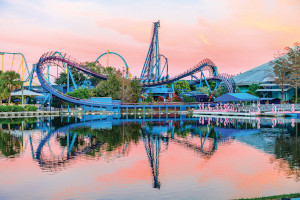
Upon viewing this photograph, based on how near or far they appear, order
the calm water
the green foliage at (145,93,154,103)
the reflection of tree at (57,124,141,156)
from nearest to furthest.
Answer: the calm water, the reflection of tree at (57,124,141,156), the green foliage at (145,93,154,103)

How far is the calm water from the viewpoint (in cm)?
1254

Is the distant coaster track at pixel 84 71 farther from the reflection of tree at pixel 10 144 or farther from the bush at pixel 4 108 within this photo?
the reflection of tree at pixel 10 144

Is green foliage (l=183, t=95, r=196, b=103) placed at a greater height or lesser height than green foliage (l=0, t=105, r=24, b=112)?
greater

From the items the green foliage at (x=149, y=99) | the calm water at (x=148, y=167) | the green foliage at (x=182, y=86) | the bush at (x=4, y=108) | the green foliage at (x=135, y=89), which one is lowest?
the calm water at (x=148, y=167)

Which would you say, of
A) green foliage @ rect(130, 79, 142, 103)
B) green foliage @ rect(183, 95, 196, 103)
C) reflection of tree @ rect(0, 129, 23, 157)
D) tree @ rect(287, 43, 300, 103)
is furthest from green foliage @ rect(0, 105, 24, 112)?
tree @ rect(287, 43, 300, 103)

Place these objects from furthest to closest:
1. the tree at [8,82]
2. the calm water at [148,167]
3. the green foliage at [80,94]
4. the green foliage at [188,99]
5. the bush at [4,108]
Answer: the green foliage at [188,99]
the green foliage at [80,94]
the tree at [8,82]
the bush at [4,108]
the calm water at [148,167]

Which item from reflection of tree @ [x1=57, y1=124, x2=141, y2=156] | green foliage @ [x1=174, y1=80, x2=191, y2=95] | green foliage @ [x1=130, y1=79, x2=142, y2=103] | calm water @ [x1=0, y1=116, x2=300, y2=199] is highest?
green foliage @ [x1=174, y1=80, x2=191, y2=95]

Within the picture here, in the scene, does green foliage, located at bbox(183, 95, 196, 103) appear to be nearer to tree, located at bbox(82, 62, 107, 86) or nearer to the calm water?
tree, located at bbox(82, 62, 107, 86)

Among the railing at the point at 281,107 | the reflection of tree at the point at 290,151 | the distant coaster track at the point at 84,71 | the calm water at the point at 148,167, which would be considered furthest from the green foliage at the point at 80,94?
the reflection of tree at the point at 290,151

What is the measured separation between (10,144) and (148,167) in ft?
38.5

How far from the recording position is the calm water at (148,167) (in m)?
12.5

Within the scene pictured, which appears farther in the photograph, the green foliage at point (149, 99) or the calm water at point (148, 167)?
the green foliage at point (149, 99)

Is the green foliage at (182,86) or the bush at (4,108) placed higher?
the green foliage at (182,86)

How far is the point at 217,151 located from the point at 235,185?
792 cm
